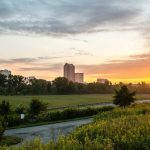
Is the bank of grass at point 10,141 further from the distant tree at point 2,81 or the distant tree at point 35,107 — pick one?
the distant tree at point 2,81

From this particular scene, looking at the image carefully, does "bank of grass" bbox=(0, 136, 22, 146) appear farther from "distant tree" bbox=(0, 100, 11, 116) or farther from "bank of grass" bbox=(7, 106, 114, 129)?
"distant tree" bbox=(0, 100, 11, 116)

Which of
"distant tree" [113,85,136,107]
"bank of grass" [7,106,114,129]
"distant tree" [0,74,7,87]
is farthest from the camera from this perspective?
"distant tree" [0,74,7,87]

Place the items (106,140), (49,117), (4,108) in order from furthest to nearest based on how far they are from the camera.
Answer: (49,117), (4,108), (106,140)

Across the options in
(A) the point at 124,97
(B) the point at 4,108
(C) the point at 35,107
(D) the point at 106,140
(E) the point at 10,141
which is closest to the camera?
(D) the point at 106,140

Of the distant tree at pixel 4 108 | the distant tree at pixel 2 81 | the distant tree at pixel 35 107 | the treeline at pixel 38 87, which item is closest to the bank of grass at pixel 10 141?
the distant tree at pixel 4 108

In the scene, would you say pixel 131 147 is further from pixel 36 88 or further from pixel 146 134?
pixel 36 88

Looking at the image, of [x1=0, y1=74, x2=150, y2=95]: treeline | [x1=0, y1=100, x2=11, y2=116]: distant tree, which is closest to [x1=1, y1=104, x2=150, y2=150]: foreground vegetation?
[x1=0, y1=100, x2=11, y2=116]: distant tree

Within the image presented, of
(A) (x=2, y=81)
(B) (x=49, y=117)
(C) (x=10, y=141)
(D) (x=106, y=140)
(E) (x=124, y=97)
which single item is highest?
(A) (x=2, y=81)

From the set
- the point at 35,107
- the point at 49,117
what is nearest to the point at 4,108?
the point at 35,107

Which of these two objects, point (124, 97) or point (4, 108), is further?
point (124, 97)

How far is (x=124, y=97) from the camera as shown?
57.4 m

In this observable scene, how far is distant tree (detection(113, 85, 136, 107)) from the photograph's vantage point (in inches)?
2239

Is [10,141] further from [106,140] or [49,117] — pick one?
[106,140]

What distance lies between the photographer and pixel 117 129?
14141mm
